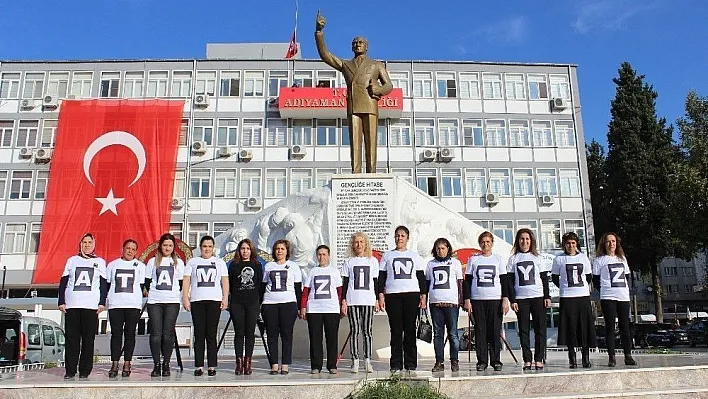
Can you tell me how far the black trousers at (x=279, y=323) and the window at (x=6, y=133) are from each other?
28828mm

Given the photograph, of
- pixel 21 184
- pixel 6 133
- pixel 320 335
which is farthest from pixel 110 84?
pixel 320 335

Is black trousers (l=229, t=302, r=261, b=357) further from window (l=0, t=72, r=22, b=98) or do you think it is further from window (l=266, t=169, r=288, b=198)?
window (l=0, t=72, r=22, b=98)

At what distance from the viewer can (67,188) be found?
2916 cm

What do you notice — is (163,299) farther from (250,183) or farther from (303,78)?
(303,78)

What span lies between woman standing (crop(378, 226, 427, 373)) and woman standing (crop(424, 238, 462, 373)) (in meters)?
0.16

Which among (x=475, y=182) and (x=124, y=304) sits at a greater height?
(x=475, y=182)

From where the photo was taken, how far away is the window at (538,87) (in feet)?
106

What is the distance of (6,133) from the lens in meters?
30.5

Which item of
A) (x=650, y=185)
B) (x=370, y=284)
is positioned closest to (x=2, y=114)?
(x=370, y=284)

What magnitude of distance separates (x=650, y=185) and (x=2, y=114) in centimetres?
3369

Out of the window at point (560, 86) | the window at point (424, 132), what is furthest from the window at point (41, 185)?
the window at point (560, 86)

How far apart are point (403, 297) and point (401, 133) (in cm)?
2509

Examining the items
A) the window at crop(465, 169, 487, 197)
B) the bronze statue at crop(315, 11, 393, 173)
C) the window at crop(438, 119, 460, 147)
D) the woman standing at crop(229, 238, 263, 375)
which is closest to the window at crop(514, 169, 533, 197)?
the window at crop(465, 169, 487, 197)

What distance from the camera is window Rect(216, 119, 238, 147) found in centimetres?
3077
